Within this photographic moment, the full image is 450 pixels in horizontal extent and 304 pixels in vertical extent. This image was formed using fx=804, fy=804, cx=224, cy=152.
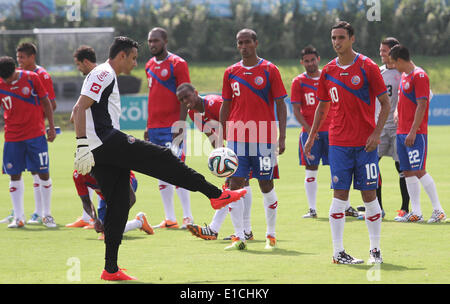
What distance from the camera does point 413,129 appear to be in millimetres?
11016

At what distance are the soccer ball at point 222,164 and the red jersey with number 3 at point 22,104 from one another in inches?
175

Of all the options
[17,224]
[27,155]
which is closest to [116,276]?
[17,224]

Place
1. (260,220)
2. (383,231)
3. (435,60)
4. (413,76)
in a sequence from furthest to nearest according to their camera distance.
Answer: (435,60) → (260,220) → (413,76) → (383,231)

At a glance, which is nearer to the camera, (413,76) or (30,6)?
(413,76)

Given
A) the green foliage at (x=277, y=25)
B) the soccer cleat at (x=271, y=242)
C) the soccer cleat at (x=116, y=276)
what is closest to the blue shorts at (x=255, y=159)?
the soccer cleat at (x=271, y=242)

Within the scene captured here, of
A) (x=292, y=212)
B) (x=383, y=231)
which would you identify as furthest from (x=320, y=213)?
(x=383, y=231)

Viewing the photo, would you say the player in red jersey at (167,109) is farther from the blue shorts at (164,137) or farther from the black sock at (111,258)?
the black sock at (111,258)

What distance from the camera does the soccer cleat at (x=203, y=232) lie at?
379 inches

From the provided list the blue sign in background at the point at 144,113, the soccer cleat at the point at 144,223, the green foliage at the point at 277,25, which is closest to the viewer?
the soccer cleat at the point at 144,223

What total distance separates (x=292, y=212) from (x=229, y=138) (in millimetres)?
3590

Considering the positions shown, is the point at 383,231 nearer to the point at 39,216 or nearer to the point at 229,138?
the point at 229,138

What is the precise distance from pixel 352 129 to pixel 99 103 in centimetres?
256

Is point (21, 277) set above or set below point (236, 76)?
below

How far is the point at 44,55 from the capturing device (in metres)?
39.2
